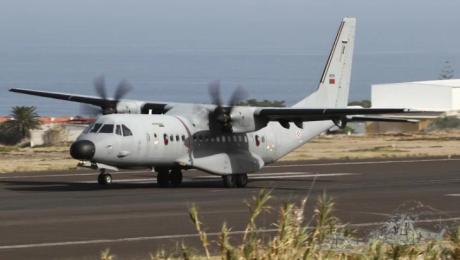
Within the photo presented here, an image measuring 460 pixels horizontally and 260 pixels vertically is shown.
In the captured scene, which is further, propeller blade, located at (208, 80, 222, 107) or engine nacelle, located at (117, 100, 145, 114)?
engine nacelle, located at (117, 100, 145, 114)

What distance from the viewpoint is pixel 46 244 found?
1864cm

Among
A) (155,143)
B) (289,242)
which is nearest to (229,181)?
(155,143)

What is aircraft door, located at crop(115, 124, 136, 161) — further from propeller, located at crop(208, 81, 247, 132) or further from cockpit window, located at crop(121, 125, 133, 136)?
propeller, located at crop(208, 81, 247, 132)

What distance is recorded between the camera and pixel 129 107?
119ft

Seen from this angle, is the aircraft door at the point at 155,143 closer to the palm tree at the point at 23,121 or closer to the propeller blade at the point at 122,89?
the propeller blade at the point at 122,89

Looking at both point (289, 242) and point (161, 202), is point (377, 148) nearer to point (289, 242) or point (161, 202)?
point (161, 202)

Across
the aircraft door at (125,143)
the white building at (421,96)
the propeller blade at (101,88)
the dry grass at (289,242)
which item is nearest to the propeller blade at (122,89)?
the propeller blade at (101,88)

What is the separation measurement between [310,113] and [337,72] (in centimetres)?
654

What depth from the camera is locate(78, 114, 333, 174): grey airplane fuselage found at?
1213 inches

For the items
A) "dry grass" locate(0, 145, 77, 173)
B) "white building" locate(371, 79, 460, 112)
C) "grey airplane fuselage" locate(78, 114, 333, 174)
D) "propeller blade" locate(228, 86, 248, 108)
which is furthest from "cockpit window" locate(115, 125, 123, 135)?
"white building" locate(371, 79, 460, 112)

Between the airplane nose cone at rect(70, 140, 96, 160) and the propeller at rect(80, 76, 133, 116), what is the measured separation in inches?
238

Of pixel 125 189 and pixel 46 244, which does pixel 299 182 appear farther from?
pixel 46 244

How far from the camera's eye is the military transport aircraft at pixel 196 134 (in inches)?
1221

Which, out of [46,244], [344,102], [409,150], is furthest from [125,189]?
[409,150]
